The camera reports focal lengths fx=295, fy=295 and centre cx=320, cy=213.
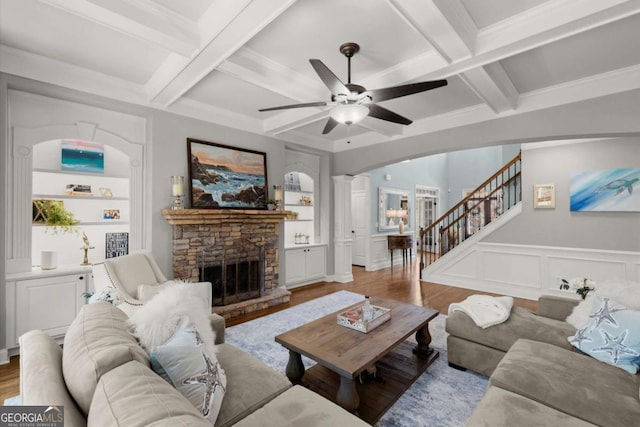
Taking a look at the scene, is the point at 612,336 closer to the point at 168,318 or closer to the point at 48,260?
the point at 168,318

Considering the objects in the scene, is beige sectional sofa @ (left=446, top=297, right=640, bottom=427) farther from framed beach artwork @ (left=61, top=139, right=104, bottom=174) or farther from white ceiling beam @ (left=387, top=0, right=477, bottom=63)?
framed beach artwork @ (left=61, top=139, right=104, bottom=174)

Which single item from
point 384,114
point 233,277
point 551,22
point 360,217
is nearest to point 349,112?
point 384,114

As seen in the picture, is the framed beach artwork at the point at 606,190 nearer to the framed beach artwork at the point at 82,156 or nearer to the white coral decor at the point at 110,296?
the white coral decor at the point at 110,296

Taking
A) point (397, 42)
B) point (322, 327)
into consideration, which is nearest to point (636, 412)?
point (322, 327)

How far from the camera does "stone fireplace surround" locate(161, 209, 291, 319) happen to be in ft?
12.7

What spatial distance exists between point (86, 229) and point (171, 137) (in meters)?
1.50

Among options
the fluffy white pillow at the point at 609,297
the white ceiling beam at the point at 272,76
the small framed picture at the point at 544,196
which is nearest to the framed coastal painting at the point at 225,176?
the white ceiling beam at the point at 272,76

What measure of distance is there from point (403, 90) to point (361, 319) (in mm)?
1947

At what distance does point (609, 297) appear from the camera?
87.1 inches

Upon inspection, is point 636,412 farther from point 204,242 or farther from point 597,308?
point 204,242

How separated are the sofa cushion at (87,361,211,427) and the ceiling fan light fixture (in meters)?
2.35

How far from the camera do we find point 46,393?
92 centimetres

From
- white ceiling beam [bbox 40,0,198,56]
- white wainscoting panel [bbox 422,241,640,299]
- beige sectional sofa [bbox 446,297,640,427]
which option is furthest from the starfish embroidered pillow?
white ceiling beam [bbox 40,0,198,56]

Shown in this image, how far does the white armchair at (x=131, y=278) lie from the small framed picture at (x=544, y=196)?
207 inches
